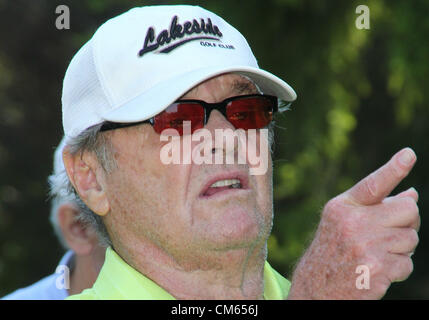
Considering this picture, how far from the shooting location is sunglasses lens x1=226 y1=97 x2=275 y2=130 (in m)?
2.27

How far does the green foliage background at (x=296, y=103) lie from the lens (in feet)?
17.5

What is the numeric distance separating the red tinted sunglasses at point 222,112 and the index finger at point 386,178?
54cm

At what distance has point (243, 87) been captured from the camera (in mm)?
2371

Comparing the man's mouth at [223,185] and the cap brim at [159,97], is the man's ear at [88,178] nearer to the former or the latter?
the cap brim at [159,97]

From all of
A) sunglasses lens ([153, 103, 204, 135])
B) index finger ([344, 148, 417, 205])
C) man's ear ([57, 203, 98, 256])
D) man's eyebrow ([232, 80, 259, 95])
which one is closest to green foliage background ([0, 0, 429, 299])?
man's ear ([57, 203, 98, 256])

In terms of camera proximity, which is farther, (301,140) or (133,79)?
(301,140)

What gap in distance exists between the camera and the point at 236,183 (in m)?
2.24

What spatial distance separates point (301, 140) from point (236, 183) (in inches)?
140

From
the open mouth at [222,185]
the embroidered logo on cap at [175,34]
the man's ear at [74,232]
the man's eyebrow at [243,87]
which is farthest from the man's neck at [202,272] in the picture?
the man's ear at [74,232]

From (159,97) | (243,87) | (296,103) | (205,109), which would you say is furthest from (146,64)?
(296,103)

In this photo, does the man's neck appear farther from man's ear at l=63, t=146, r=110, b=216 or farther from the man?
the man

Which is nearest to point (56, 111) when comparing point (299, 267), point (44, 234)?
point (44, 234)

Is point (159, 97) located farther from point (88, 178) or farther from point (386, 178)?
point (386, 178)

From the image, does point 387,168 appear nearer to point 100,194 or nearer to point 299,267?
point 299,267
